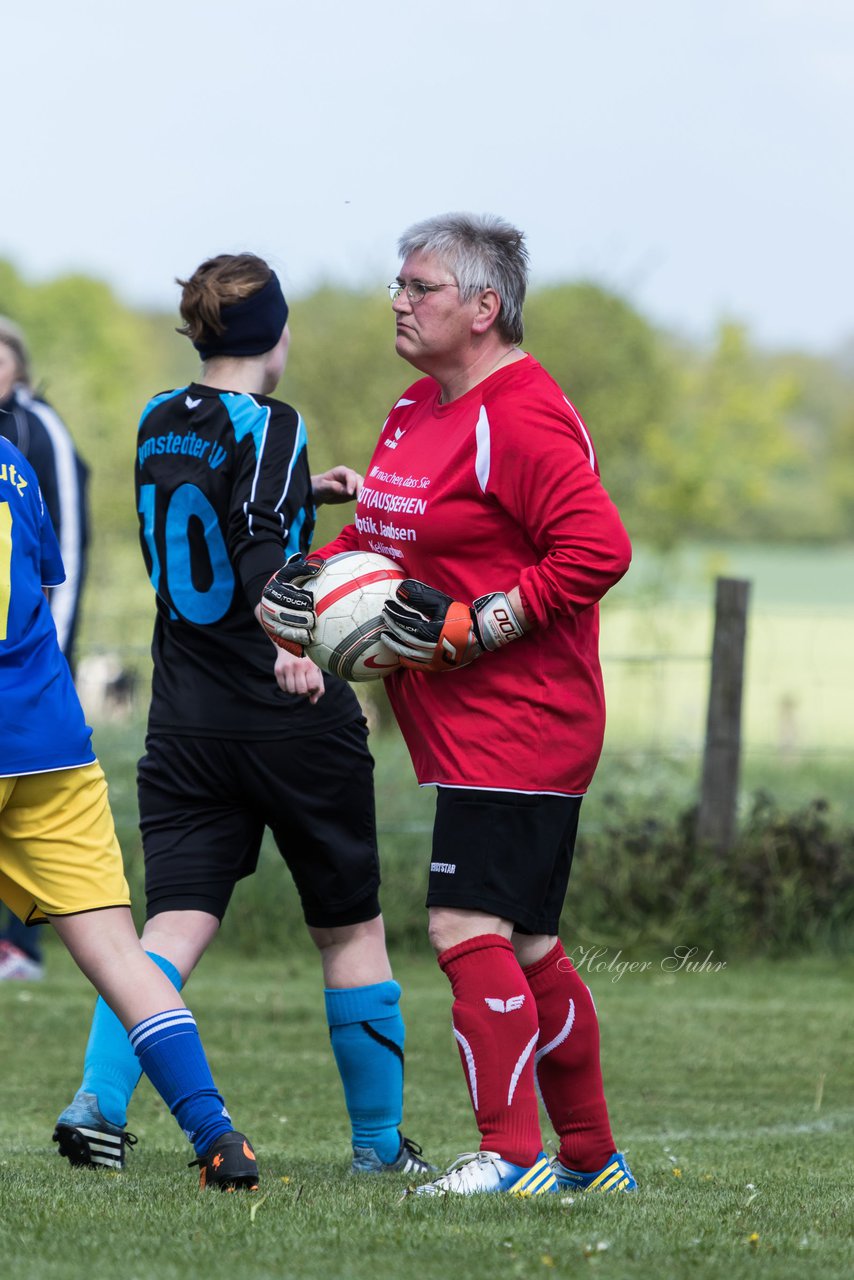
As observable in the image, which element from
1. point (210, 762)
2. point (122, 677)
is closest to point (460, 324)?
point (210, 762)

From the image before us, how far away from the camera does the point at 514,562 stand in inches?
164

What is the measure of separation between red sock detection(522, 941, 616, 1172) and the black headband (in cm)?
184

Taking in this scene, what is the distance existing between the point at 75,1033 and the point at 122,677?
21.1 feet

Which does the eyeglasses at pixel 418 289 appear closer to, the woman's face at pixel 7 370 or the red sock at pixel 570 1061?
the red sock at pixel 570 1061

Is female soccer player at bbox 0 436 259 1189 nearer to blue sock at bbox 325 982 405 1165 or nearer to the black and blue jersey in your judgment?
the black and blue jersey

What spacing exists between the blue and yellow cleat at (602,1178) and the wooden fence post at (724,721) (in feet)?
17.2

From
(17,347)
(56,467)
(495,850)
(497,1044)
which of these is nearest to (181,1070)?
(497,1044)

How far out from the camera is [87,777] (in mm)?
4055

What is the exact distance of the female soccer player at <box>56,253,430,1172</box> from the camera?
464 cm

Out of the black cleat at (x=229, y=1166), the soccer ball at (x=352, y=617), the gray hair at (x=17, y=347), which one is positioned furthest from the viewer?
the gray hair at (x=17, y=347)

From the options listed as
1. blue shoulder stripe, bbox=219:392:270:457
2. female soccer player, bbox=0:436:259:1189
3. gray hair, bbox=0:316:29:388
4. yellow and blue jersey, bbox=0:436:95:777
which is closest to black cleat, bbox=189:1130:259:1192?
female soccer player, bbox=0:436:259:1189

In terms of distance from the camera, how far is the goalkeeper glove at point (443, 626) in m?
3.98

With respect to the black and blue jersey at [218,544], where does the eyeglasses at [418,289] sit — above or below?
above

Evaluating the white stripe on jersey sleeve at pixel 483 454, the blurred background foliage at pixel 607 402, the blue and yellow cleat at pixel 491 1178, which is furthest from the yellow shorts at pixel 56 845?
the blurred background foliage at pixel 607 402
